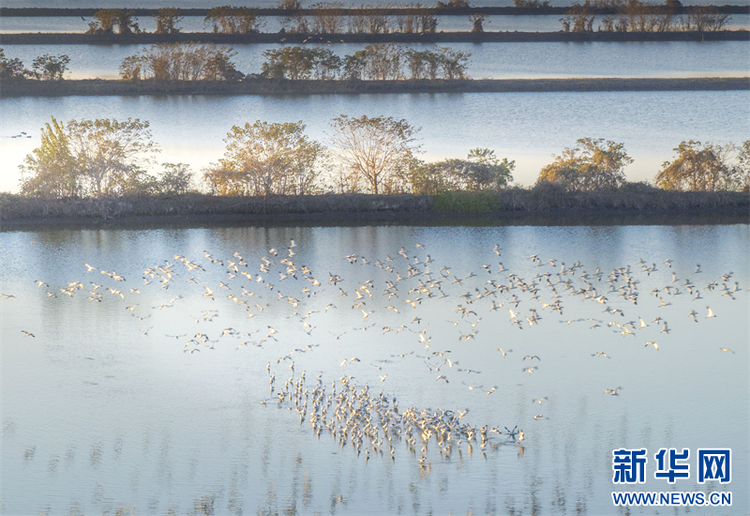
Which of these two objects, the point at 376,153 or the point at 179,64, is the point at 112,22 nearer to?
the point at 179,64

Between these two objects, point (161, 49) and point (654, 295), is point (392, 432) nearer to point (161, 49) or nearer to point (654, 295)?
point (654, 295)

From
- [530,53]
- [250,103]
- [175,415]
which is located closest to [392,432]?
[175,415]

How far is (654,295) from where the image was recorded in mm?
18875

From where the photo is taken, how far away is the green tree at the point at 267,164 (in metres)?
26.9

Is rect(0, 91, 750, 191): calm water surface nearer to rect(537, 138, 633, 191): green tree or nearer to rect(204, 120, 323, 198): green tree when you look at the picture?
rect(537, 138, 633, 191): green tree

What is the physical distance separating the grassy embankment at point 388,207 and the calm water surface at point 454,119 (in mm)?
2903

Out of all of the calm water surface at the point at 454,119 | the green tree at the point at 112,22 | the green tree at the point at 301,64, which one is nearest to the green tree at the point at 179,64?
the calm water surface at the point at 454,119

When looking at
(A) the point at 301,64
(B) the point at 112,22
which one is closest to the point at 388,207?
(A) the point at 301,64

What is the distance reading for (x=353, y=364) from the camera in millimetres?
14859

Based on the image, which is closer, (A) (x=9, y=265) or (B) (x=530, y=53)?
(A) (x=9, y=265)

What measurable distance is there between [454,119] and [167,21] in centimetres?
1584

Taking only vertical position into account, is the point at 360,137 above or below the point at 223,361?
above

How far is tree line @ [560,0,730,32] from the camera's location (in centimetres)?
5019

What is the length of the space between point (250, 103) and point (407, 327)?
2433cm
